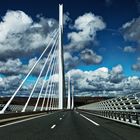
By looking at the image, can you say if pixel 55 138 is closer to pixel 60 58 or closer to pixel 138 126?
pixel 138 126

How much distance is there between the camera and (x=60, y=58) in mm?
69188

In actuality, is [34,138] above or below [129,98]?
below

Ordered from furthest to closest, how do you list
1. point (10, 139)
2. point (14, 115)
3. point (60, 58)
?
point (60, 58), point (14, 115), point (10, 139)

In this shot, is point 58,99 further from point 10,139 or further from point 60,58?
point 10,139

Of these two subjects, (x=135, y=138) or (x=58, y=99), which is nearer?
(x=135, y=138)

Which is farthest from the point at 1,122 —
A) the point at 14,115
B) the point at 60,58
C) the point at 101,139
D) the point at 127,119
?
the point at 60,58

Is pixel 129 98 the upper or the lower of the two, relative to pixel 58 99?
lower

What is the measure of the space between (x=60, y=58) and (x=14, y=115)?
4308cm

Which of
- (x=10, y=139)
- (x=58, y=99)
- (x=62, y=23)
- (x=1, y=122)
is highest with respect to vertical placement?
(x=62, y=23)

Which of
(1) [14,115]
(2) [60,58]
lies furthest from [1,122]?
(2) [60,58]

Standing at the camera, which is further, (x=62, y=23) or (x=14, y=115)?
(x=62, y=23)

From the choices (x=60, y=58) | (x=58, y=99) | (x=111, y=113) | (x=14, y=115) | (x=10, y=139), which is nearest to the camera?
(x=10, y=139)

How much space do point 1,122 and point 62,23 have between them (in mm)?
53474

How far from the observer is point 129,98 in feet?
70.5
